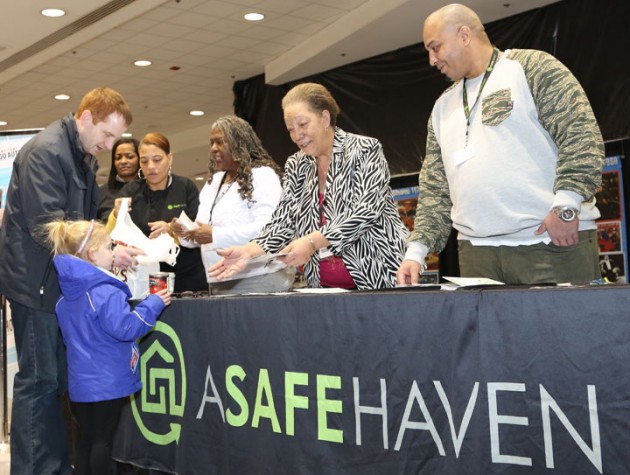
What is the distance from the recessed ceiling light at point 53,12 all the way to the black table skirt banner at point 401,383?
5.87m

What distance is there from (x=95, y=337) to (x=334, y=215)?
35.6 inches

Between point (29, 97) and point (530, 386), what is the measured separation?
10.7 m

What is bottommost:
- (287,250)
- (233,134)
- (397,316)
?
(397,316)

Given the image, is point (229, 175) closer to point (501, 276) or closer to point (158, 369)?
point (158, 369)

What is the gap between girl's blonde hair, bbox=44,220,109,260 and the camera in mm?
2529

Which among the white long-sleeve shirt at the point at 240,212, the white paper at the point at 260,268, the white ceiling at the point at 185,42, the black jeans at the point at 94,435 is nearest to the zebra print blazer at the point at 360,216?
the white paper at the point at 260,268

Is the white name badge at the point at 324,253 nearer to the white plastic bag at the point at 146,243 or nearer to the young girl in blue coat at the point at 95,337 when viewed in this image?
the young girl in blue coat at the point at 95,337

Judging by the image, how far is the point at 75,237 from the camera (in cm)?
253

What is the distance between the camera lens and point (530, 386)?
1.50 m

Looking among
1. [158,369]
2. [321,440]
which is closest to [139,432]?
[158,369]

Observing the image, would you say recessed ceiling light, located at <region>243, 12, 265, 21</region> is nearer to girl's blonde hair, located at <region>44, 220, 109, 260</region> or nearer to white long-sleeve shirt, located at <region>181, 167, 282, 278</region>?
white long-sleeve shirt, located at <region>181, 167, 282, 278</region>

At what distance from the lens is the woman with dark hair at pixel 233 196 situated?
10.0 ft

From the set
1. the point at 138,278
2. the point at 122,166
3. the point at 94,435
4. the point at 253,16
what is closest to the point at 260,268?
the point at 138,278

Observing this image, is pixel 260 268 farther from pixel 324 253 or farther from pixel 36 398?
pixel 36 398
